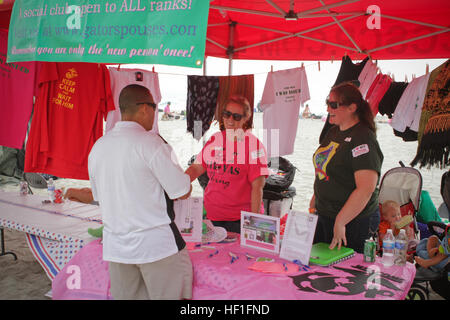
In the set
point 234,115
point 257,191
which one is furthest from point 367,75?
point 257,191

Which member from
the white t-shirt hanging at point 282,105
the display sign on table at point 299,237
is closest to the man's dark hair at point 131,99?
the display sign on table at point 299,237

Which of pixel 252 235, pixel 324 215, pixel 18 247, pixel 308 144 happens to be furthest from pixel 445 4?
pixel 308 144

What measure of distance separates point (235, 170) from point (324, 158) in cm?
61

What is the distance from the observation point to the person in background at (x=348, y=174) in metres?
1.96

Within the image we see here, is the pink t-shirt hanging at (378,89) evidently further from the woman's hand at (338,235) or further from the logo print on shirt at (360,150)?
the woman's hand at (338,235)

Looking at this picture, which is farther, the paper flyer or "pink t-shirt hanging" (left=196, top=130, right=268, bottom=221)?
"pink t-shirt hanging" (left=196, top=130, right=268, bottom=221)

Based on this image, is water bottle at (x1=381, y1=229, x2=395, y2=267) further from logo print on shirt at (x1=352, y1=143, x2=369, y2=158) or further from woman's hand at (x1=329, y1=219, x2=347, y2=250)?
logo print on shirt at (x1=352, y1=143, x2=369, y2=158)

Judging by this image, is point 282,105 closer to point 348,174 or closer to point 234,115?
point 234,115

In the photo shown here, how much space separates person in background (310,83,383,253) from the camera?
77.0 inches

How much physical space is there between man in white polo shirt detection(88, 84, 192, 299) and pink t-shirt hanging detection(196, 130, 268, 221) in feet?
2.66

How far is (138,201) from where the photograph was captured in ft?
5.20

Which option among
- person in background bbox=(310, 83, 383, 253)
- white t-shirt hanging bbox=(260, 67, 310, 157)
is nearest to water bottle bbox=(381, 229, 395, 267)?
person in background bbox=(310, 83, 383, 253)

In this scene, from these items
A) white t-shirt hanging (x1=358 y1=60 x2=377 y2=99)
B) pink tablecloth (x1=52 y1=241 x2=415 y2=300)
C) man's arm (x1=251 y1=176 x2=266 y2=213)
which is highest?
white t-shirt hanging (x1=358 y1=60 x2=377 y2=99)

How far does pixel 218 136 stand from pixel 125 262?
1248mm
